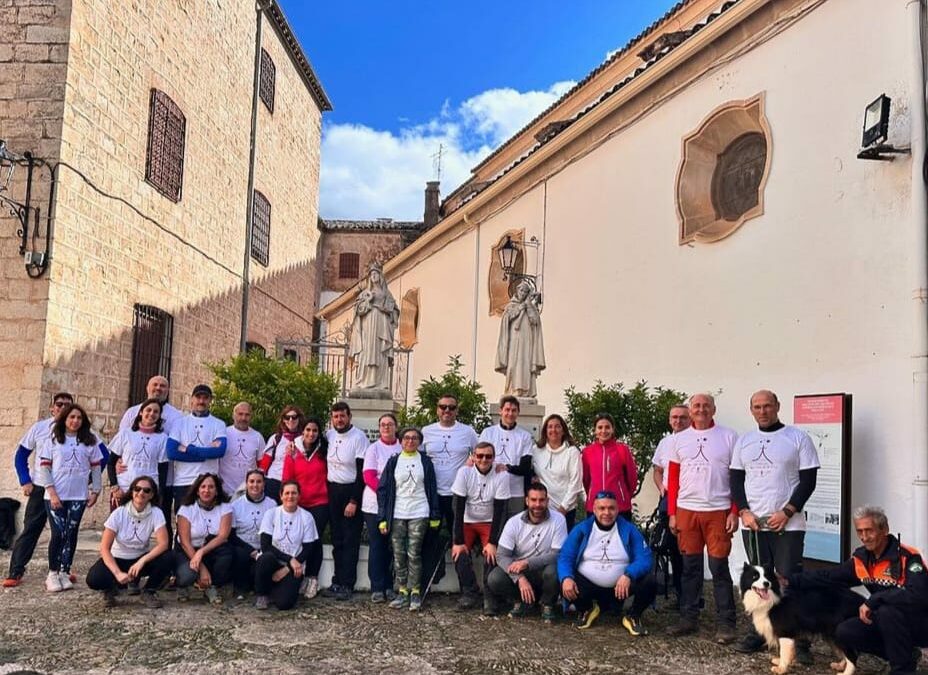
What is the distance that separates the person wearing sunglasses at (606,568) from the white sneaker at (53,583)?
4.01 meters

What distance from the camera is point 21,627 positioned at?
212 inches

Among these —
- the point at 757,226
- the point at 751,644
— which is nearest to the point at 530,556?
the point at 751,644

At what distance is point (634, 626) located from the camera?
5.59 m

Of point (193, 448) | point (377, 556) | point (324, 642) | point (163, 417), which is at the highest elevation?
point (163, 417)

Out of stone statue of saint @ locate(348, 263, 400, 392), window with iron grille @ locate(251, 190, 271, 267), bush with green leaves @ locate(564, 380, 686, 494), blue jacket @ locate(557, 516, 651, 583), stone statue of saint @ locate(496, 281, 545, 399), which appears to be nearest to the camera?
blue jacket @ locate(557, 516, 651, 583)

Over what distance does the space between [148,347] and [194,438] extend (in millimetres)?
6234

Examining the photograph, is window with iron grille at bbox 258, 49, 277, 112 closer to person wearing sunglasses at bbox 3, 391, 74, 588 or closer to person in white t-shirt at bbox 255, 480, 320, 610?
person wearing sunglasses at bbox 3, 391, 74, 588

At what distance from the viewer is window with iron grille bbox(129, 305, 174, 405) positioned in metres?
11.8

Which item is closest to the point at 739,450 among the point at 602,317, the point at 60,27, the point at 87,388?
the point at 602,317

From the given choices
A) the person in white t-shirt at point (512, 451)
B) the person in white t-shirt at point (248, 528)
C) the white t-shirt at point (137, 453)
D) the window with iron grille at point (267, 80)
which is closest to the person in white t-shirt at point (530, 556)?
the person in white t-shirt at point (512, 451)

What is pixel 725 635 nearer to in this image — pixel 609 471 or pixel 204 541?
pixel 609 471

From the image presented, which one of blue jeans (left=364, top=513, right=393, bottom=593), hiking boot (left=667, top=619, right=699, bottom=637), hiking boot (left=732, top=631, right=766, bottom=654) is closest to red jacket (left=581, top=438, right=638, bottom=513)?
hiking boot (left=667, top=619, right=699, bottom=637)

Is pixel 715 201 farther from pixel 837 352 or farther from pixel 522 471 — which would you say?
pixel 522 471

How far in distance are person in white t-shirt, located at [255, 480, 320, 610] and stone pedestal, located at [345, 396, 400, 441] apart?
2305 millimetres
